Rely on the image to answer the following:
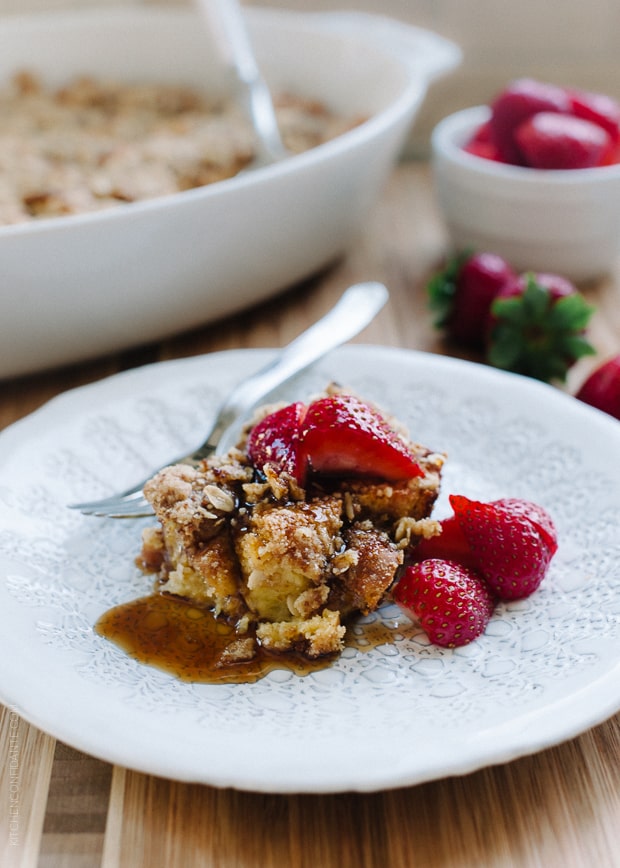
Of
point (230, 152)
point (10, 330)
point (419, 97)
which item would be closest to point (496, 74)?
point (419, 97)

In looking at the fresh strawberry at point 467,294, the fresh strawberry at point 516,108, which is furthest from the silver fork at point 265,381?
the fresh strawberry at point 516,108

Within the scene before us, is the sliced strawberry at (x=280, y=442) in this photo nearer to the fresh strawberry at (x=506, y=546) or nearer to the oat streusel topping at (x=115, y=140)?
the fresh strawberry at (x=506, y=546)

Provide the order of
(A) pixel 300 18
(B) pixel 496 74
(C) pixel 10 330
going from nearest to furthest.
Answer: (C) pixel 10 330, (A) pixel 300 18, (B) pixel 496 74

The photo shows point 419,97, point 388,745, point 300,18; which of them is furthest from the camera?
point 300,18

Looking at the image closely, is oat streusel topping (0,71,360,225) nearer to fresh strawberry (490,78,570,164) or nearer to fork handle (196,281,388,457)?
fresh strawberry (490,78,570,164)

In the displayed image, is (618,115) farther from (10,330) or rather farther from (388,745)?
(388,745)

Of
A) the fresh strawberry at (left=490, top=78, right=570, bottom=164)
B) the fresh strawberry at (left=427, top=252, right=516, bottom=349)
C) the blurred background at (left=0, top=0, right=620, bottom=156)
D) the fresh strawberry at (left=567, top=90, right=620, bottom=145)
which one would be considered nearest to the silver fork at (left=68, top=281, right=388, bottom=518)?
the fresh strawberry at (left=427, top=252, right=516, bottom=349)

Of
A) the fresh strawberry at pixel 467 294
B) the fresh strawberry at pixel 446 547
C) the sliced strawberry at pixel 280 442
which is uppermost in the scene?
the sliced strawberry at pixel 280 442
